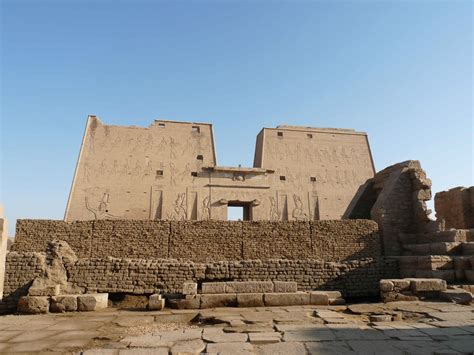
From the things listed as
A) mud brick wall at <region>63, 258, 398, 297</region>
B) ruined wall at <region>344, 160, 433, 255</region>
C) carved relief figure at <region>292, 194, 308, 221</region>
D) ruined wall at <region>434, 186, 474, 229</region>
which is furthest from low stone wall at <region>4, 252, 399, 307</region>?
carved relief figure at <region>292, 194, 308, 221</region>

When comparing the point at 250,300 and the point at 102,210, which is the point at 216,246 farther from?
the point at 102,210

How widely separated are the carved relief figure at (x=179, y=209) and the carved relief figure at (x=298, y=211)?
20.5ft

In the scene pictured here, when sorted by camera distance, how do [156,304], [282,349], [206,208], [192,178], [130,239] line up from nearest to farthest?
1. [282,349]
2. [156,304]
3. [130,239]
4. [206,208]
5. [192,178]

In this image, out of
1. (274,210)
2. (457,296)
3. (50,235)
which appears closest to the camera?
(457,296)

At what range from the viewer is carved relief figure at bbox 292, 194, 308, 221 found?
20562 mm

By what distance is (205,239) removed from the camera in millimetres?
11836

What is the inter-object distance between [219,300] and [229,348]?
142 inches

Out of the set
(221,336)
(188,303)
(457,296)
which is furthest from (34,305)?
(457,296)

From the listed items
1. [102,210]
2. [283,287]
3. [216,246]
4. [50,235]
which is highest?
[102,210]

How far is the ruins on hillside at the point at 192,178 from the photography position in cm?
1925

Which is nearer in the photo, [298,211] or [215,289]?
[215,289]

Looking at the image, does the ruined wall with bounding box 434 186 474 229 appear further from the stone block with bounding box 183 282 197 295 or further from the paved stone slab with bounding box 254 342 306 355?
the paved stone slab with bounding box 254 342 306 355

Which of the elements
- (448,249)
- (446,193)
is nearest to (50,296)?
(448,249)

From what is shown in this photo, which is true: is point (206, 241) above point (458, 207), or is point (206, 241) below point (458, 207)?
below
